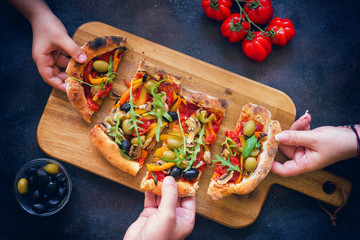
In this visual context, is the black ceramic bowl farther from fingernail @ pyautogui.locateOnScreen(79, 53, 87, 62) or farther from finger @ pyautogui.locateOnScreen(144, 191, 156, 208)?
fingernail @ pyautogui.locateOnScreen(79, 53, 87, 62)

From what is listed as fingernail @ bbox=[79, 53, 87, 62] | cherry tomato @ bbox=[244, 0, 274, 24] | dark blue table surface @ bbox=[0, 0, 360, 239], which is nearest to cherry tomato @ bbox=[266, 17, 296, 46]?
cherry tomato @ bbox=[244, 0, 274, 24]

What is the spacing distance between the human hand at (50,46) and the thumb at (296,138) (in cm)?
338

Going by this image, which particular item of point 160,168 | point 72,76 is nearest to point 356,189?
point 160,168

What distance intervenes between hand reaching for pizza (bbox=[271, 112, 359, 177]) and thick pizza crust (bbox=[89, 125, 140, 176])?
234 cm

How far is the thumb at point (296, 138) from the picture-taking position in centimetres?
403

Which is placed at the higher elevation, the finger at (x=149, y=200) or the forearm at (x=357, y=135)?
the forearm at (x=357, y=135)

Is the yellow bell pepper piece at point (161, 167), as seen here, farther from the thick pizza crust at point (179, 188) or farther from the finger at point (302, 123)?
the finger at point (302, 123)

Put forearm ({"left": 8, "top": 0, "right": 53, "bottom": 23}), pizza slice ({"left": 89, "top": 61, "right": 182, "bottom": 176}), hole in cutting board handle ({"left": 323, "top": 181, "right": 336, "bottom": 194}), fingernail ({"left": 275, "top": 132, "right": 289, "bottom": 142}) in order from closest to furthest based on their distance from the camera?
fingernail ({"left": 275, "top": 132, "right": 289, "bottom": 142}), pizza slice ({"left": 89, "top": 61, "right": 182, "bottom": 176}), forearm ({"left": 8, "top": 0, "right": 53, "bottom": 23}), hole in cutting board handle ({"left": 323, "top": 181, "right": 336, "bottom": 194})

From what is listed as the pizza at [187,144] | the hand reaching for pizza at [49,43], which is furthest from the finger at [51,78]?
the pizza at [187,144]

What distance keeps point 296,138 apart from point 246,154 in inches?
31.5

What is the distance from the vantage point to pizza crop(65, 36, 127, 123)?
4.26 meters

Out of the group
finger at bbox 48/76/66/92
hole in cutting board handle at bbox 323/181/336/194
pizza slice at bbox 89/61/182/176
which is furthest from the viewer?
hole in cutting board handle at bbox 323/181/336/194

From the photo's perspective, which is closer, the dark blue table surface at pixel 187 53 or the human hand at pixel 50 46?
the human hand at pixel 50 46

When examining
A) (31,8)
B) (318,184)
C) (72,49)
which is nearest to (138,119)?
(72,49)
